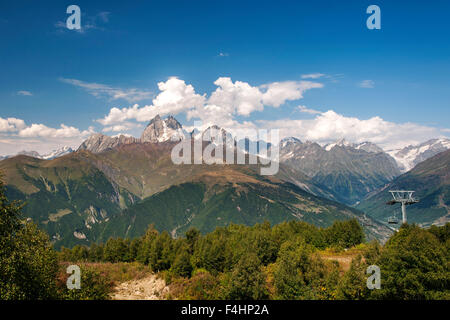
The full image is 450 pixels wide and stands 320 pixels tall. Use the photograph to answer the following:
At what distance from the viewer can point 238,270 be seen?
149 feet

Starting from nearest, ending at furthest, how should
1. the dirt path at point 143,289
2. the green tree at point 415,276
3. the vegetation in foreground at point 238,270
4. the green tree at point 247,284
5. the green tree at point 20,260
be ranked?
1. the green tree at point 20,260
2. the vegetation in foreground at point 238,270
3. the green tree at point 415,276
4. the green tree at point 247,284
5. the dirt path at point 143,289

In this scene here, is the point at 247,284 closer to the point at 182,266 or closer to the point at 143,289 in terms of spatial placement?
the point at 143,289

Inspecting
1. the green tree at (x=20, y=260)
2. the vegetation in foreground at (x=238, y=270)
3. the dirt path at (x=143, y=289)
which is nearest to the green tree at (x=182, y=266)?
the vegetation in foreground at (x=238, y=270)

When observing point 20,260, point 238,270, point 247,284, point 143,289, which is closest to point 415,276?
point 247,284

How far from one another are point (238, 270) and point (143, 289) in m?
24.4

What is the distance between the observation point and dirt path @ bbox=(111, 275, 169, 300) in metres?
54.8

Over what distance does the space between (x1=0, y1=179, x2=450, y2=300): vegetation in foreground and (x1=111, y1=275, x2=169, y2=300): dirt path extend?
202cm

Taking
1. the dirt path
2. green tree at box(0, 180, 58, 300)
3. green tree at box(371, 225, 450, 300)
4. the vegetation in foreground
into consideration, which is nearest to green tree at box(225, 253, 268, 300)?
the vegetation in foreground

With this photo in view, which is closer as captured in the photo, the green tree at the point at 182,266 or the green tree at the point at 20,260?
the green tree at the point at 20,260

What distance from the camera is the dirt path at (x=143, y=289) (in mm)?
54781

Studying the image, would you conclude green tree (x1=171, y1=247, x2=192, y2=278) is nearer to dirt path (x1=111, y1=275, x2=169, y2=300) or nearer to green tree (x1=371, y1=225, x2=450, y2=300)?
dirt path (x1=111, y1=275, x2=169, y2=300)

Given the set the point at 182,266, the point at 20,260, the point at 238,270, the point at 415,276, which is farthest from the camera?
the point at 182,266

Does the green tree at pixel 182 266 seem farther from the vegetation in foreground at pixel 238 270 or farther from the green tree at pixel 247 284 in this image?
the green tree at pixel 247 284

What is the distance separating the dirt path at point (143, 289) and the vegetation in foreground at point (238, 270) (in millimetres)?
2023
